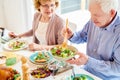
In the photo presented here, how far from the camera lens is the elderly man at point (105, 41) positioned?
1419 millimetres

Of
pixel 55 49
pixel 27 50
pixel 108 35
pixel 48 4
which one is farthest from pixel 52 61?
pixel 48 4

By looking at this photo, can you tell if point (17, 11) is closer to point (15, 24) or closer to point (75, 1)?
point (15, 24)

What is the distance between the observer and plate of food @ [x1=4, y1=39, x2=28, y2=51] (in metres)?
1.82

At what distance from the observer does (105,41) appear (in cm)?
154

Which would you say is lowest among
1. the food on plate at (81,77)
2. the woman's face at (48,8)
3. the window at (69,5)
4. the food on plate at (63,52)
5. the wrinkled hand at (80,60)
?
the food on plate at (81,77)

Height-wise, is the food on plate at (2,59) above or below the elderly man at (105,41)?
below

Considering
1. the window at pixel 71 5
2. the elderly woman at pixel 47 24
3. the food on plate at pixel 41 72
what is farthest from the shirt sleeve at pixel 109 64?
the window at pixel 71 5

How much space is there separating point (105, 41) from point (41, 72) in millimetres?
502

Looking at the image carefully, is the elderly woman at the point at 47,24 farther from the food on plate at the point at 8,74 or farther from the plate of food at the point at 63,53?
the food on plate at the point at 8,74

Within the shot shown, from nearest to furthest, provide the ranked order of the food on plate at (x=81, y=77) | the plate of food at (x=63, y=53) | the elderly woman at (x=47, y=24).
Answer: the food on plate at (x=81, y=77) → the plate of food at (x=63, y=53) → the elderly woman at (x=47, y=24)

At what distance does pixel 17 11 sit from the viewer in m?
2.87

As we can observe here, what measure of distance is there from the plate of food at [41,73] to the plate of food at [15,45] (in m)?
0.44

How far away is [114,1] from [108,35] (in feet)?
0.80

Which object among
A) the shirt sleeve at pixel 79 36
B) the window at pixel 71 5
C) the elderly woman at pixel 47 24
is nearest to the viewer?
the shirt sleeve at pixel 79 36
